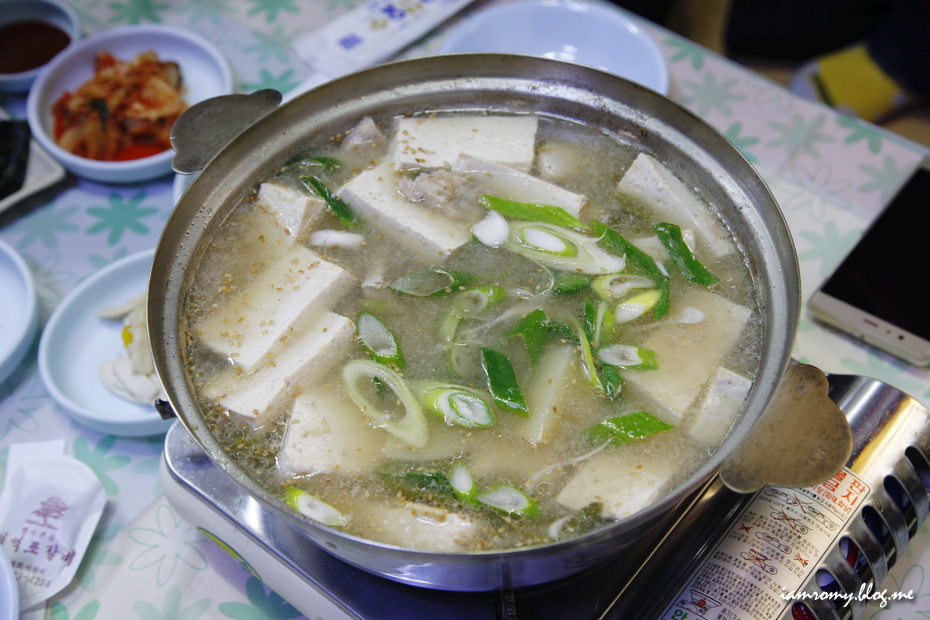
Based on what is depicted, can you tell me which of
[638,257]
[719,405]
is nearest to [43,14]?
[638,257]

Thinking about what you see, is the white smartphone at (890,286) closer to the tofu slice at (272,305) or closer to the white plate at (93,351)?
the tofu slice at (272,305)

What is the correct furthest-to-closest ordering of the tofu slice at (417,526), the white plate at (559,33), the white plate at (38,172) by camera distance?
the white plate at (559,33) < the white plate at (38,172) < the tofu slice at (417,526)

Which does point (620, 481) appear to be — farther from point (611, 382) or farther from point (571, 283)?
point (571, 283)

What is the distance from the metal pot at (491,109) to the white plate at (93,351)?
0.68 metres

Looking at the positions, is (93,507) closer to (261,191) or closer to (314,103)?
(261,191)

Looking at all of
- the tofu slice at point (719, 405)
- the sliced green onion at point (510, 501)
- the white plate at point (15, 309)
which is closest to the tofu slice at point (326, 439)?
the sliced green onion at point (510, 501)

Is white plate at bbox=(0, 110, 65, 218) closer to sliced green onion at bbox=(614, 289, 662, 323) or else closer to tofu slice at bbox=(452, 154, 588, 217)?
tofu slice at bbox=(452, 154, 588, 217)

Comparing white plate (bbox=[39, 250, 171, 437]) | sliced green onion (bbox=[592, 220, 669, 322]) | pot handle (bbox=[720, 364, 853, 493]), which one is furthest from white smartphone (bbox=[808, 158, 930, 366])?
white plate (bbox=[39, 250, 171, 437])

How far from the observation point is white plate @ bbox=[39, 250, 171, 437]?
2025 millimetres

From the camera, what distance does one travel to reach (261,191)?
72.2 inches

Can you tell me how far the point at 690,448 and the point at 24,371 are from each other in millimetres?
2295

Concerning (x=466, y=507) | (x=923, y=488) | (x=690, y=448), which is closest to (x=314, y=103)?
(x=466, y=507)

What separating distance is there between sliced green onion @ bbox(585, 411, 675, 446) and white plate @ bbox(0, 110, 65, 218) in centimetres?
249

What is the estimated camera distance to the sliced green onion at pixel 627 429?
148 centimetres
